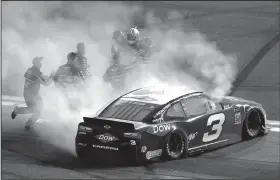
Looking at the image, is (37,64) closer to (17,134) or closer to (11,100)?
(17,134)

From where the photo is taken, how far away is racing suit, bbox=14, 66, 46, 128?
15866 mm

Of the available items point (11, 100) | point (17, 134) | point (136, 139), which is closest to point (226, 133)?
point (136, 139)

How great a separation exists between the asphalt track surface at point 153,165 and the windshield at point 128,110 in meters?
0.93

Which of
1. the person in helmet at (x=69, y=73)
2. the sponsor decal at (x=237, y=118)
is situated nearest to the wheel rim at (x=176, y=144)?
the sponsor decal at (x=237, y=118)

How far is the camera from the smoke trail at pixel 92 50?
1752 cm

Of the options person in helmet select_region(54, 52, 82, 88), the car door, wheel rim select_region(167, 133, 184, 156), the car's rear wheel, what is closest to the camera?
the car's rear wheel

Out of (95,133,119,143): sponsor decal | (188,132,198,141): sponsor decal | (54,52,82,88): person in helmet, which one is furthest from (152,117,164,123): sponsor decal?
(54,52,82,88): person in helmet

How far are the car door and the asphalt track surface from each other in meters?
0.27

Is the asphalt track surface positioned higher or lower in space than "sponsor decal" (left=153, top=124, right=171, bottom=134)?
lower

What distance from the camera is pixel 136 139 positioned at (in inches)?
483

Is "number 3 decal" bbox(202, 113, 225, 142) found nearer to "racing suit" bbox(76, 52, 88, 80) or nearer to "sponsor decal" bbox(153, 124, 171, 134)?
"sponsor decal" bbox(153, 124, 171, 134)

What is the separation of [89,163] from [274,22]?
A: 574 inches


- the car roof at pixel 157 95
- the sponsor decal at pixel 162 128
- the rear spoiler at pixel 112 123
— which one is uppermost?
the car roof at pixel 157 95

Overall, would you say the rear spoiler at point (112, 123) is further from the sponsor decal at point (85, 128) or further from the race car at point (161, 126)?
the sponsor decal at point (85, 128)
